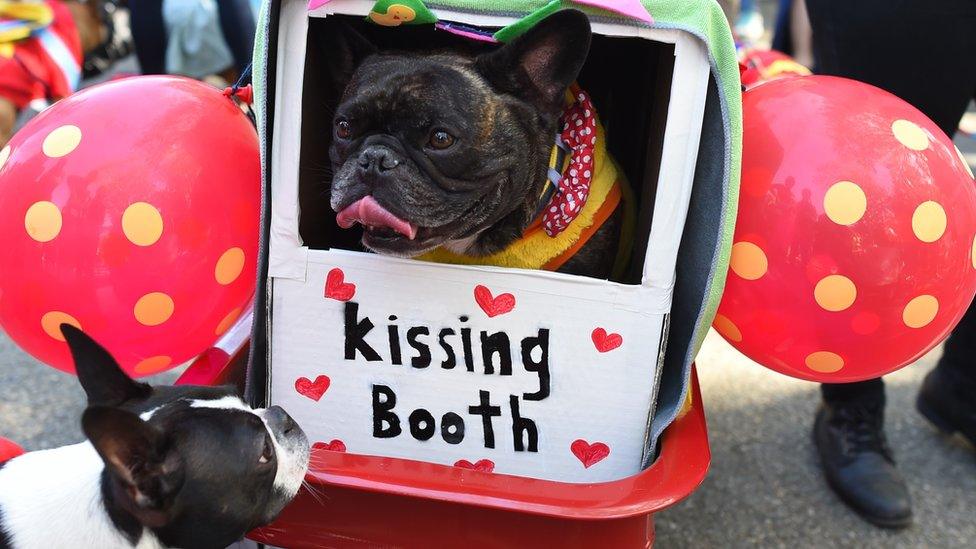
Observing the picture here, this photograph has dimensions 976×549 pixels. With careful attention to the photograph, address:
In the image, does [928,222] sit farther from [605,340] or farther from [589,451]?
[589,451]

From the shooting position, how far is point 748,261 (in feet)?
5.13

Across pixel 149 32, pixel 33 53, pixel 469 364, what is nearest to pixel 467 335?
pixel 469 364

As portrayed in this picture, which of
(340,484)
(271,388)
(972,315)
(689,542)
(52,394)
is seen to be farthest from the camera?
(52,394)

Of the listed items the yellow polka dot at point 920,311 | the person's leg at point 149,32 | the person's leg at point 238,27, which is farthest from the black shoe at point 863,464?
the person's leg at point 149,32

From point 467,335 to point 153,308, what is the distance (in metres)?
0.62

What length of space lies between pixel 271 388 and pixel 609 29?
0.99 metres

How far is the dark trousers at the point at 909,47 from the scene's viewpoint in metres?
1.82

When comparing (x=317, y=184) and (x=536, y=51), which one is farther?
(x=317, y=184)

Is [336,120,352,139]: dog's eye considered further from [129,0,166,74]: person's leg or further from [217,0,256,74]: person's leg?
[129,0,166,74]: person's leg

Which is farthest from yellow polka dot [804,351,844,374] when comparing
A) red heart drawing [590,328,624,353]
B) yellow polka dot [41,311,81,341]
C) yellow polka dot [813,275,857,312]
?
yellow polka dot [41,311,81,341]

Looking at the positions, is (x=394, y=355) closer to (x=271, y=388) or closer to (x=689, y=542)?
(x=271, y=388)

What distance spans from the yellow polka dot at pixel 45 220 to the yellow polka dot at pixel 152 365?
12.6 inches

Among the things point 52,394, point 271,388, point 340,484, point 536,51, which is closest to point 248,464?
point 340,484

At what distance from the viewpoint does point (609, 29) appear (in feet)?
4.88
